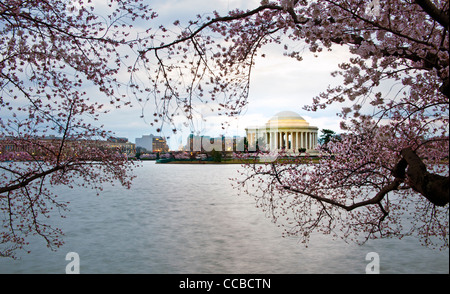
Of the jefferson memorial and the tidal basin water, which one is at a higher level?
the jefferson memorial

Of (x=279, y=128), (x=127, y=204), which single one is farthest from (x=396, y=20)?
(x=279, y=128)

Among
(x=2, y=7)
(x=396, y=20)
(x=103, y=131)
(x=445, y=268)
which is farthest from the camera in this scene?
(x=445, y=268)

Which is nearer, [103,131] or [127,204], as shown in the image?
[103,131]

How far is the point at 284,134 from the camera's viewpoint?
328 ft

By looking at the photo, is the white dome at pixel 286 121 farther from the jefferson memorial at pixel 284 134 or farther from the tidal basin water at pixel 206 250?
the tidal basin water at pixel 206 250

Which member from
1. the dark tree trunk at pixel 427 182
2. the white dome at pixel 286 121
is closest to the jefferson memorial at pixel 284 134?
the white dome at pixel 286 121

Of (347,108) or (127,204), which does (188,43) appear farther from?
(127,204)

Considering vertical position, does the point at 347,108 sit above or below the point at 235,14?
below

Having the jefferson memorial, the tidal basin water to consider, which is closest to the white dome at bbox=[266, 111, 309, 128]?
the jefferson memorial

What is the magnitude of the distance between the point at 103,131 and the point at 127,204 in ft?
103

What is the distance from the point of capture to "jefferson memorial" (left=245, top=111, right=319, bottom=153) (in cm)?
9875

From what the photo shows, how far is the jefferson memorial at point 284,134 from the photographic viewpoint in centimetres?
9875

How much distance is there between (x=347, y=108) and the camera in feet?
14.0

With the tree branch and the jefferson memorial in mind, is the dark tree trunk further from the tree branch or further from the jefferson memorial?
the jefferson memorial
